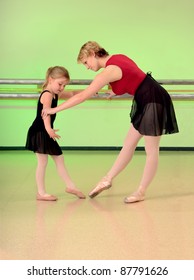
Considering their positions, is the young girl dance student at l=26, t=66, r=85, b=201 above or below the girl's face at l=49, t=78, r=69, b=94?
below

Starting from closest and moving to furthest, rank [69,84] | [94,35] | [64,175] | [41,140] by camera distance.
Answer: [41,140], [64,175], [69,84], [94,35]

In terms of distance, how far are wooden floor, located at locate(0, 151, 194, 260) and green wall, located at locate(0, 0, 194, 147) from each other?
169 centimetres

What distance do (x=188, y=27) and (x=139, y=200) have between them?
325cm

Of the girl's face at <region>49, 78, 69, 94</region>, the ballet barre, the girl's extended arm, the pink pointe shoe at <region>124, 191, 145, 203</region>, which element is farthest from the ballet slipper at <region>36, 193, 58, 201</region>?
the ballet barre

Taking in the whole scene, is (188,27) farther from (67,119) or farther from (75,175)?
A: (75,175)

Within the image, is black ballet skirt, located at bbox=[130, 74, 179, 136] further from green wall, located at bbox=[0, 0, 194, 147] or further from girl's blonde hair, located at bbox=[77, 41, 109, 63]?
green wall, located at bbox=[0, 0, 194, 147]

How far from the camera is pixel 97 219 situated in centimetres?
379

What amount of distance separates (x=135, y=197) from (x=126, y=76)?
0.86 meters

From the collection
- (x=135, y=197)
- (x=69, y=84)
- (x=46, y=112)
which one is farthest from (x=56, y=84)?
(x=69, y=84)

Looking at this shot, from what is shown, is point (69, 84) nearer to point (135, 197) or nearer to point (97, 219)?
point (135, 197)

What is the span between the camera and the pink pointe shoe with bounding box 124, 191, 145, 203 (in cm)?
425

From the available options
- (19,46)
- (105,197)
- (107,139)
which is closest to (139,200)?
(105,197)

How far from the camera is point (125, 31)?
6945 millimetres

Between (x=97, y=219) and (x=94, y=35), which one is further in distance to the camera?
(x=94, y=35)
